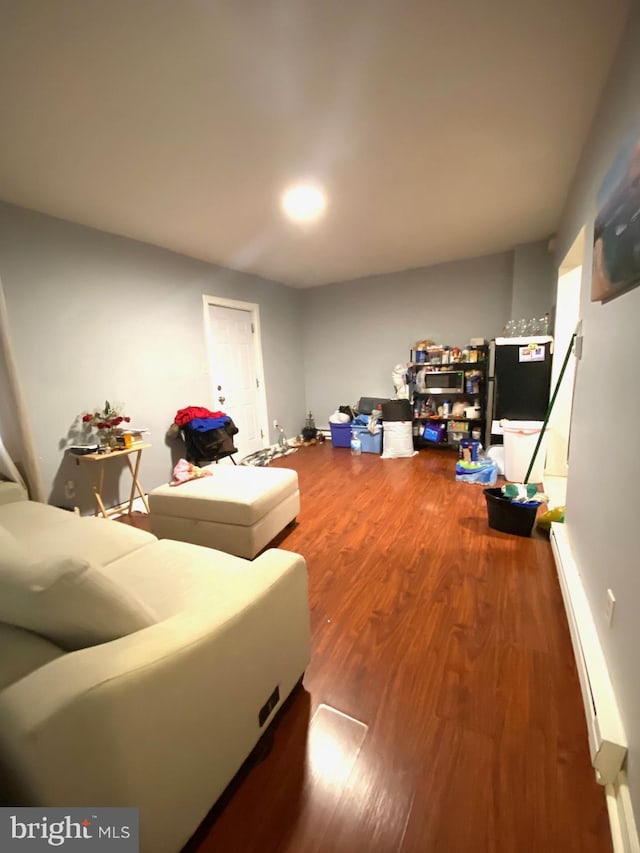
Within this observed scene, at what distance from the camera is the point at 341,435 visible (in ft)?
16.4

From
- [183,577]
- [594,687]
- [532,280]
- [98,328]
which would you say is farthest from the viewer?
[532,280]

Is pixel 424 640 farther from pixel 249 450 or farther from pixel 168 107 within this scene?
pixel 249 450

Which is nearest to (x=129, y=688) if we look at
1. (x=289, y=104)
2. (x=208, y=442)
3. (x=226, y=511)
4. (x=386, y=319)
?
(x=226, y=511)

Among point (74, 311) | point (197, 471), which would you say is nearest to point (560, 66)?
point (197, 471)

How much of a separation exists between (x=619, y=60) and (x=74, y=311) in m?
3.48

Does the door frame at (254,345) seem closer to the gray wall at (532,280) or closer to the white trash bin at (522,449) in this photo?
the white trash bin at (522,449)

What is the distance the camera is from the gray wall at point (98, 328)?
2.45m

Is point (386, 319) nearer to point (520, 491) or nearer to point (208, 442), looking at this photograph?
point (208, 442)

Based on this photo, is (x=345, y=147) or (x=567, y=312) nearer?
(x=345, y=147)

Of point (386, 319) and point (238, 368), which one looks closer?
point (238, 368)

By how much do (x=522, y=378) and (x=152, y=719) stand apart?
3.68m

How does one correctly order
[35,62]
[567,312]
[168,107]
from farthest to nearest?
[567,312]
[168,107]
[35,62]

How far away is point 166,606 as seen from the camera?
1144 millimetres

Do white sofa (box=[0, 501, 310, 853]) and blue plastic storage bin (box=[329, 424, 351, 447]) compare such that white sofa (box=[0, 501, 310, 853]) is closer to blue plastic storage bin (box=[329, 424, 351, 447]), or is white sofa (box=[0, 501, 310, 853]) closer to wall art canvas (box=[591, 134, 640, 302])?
wall art canvas (box=[591, 134, 640, 302])
